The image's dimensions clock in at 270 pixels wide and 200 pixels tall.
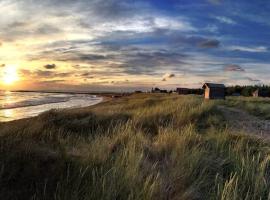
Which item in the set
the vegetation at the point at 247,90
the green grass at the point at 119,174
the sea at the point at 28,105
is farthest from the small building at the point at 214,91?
the green grass at the point at 119,174

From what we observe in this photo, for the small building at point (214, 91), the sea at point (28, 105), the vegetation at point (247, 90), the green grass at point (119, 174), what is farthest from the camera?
the vegetation at point (247, 90)

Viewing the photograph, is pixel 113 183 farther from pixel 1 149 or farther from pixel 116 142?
pixel 116 142

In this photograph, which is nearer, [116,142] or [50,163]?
[50,163]

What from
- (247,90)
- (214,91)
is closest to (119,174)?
(214,91)

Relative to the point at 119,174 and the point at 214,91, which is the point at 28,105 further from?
the point at 119,174

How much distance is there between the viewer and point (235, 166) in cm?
651

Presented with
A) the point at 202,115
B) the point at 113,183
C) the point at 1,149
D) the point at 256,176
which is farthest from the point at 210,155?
the point at 202,115

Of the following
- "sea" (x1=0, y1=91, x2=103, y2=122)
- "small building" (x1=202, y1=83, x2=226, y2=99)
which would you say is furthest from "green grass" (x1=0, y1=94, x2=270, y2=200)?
"small building" (x1=202, y1=83, x2=226, y2=99)

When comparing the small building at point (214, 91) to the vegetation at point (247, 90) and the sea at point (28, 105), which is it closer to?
the sea at point (28, 105)

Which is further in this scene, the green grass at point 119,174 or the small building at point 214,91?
the small building at point 214,91

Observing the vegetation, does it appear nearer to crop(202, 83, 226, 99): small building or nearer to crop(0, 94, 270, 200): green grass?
crop(202, 83, 226, 99): small building

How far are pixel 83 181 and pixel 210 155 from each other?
10.4ft

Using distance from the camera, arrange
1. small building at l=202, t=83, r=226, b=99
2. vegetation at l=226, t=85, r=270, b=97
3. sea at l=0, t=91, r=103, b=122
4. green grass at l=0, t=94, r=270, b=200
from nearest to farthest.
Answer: green grass at l=0, t=94, r=270, b=200, sea at l=0, t=91, r=103, b=122, small building at l=202, t=83, r=226, b=99, vegetation at l=226, t=85, r=270, b=97

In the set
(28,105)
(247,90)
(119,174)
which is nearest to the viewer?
(119,174)
